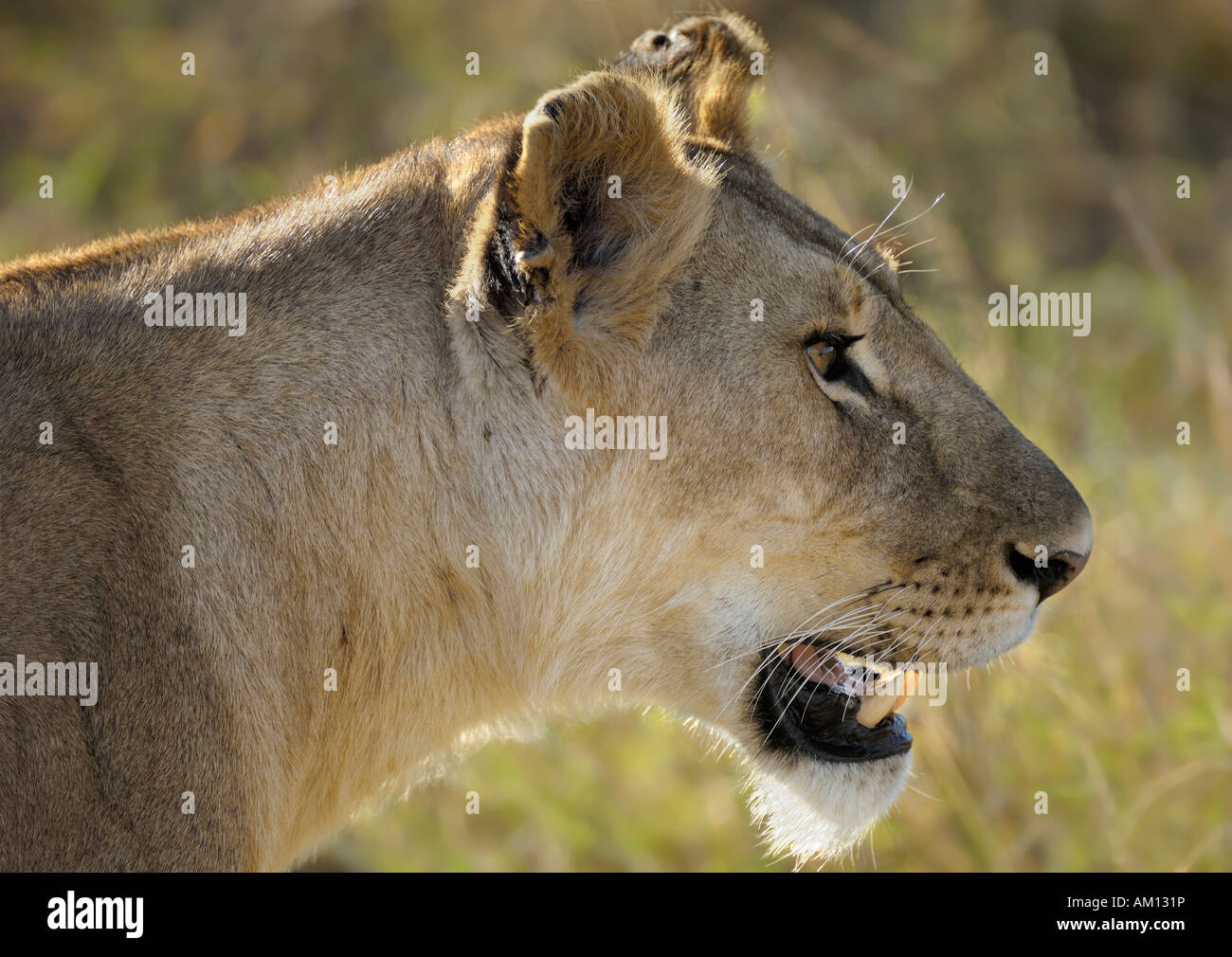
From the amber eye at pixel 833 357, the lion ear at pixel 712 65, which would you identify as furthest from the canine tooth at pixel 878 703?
the lion ear at pixel 712 65

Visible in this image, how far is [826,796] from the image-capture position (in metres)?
3.02

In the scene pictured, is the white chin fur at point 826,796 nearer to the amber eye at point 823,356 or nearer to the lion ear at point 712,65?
the amber eye at point 823,356

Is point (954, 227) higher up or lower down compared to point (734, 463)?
higher up

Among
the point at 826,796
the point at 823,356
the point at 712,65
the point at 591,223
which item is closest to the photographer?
the point at 591,223

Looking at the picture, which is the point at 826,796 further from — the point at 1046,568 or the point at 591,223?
the point at 591,223

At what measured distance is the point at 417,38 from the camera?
1019 centimetres

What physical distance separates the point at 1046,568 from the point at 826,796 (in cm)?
70

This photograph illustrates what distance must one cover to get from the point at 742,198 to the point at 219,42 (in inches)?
341

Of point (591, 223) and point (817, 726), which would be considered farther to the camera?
point (817, 726)

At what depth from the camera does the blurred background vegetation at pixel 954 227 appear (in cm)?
450

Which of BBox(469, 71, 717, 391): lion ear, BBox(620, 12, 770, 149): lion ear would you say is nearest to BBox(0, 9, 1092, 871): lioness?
BBox(469, 71, 717, 391): lion ear

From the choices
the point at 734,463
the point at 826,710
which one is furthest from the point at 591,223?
the point at 826,710
